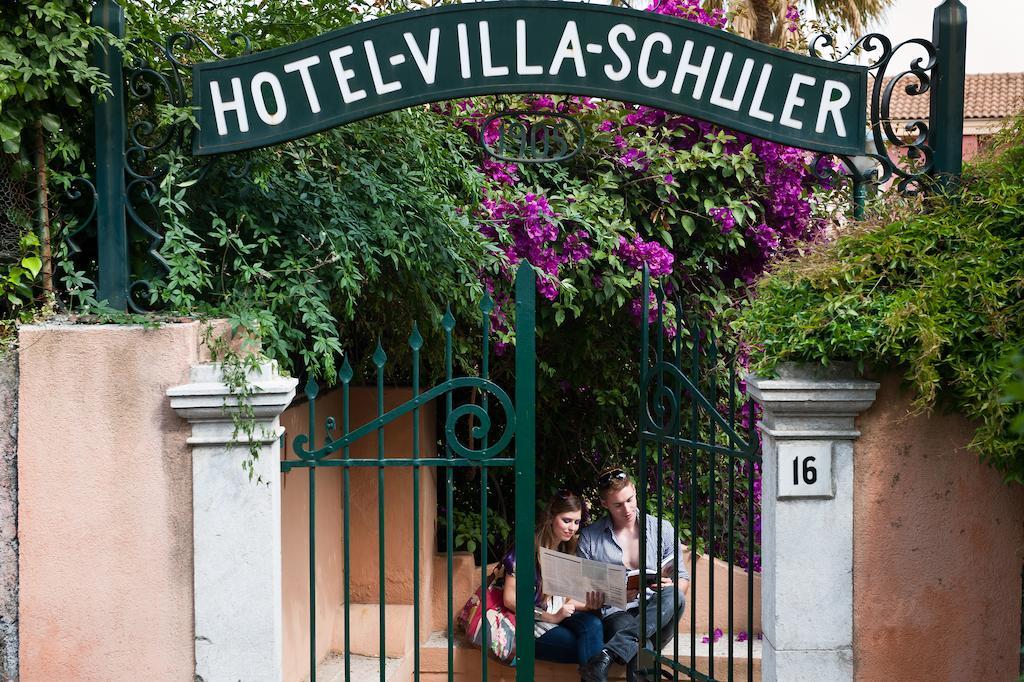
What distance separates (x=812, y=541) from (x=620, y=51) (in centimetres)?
181

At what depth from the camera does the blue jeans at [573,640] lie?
206 inches

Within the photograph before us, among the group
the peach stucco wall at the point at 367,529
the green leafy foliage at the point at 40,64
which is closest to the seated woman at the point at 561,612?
the peach stucco wall at the point at 367,529

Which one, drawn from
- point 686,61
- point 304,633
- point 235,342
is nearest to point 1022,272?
point 686,61

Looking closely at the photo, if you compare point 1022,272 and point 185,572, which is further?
point 185,572

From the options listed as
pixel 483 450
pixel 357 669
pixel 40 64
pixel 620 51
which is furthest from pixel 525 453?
pixel 40 64

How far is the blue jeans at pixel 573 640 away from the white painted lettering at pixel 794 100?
2.77m

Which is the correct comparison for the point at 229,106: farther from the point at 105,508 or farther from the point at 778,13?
the point at 778,13

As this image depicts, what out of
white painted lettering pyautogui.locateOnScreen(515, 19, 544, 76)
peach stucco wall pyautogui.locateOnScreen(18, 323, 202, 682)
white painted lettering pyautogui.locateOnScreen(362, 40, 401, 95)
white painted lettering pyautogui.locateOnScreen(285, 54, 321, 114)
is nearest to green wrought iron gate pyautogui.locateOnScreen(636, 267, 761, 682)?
white painted lettering pyautogui.locateOnScreen(515, 19, 544, 76)

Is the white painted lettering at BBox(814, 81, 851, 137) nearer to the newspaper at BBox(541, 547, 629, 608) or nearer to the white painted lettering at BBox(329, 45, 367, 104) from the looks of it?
the white painted lettering at BBox(329, 45, 367, 104)

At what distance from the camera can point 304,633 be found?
16.3 feet

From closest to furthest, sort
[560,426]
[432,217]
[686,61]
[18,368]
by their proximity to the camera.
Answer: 1. [18,368]
2. [686,61]
3. [432,217]
4. [560,426]

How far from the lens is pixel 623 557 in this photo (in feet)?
17.4

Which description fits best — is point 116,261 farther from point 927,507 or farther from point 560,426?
point 560,426

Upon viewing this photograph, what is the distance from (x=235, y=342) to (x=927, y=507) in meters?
2.36
